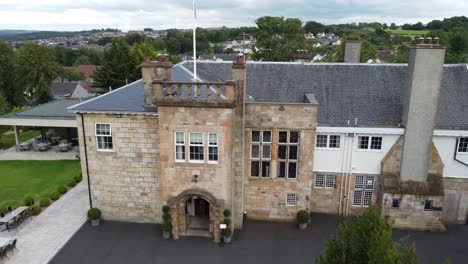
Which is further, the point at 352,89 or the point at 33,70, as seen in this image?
the point at 33,70

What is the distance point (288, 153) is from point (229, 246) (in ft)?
21.1

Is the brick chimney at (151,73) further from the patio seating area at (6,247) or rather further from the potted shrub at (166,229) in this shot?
the patio seating area at (6,247)

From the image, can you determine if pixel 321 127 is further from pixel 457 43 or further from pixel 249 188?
pixel 457 43

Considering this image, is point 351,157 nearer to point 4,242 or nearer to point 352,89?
point 352,89

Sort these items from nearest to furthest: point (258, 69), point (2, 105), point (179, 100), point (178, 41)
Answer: point (179, 100)
point (258, 69)
point (2, 105)
point (178, 41)

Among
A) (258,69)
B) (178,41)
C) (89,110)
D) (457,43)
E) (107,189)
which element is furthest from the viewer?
(178,41)

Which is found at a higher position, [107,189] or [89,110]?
[89,110]

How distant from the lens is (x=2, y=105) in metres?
47.2

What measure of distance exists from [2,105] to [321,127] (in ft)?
141

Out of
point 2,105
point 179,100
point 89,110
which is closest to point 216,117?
point 179,100

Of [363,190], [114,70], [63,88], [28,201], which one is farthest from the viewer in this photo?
[63,88]

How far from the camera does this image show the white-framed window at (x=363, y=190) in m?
23.0

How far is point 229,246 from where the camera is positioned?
2034cm

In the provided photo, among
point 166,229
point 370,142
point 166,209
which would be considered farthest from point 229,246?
point 370,142
